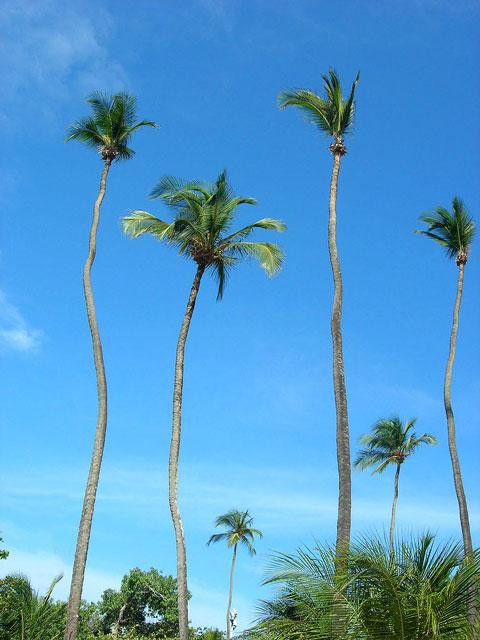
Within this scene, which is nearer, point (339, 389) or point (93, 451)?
point (339, 389)

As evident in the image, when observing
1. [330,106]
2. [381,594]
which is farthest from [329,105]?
[381,594]

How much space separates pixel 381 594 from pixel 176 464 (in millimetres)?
14035

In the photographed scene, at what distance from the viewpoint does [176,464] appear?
869 inches

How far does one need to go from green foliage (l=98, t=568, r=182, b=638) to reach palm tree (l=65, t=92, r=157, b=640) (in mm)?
48053

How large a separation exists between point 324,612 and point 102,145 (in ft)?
64.7

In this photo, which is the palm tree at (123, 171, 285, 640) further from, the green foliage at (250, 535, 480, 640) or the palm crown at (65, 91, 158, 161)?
the green foliage at (250, 535, 480, 640)

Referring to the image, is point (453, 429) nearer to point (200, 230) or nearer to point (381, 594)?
point (200, 230)

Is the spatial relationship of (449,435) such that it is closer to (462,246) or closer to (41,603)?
(462,246)

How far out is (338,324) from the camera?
751 inches

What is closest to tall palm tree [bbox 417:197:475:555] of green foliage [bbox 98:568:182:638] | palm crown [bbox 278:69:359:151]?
palm crown [bbox 278:69:359:151]

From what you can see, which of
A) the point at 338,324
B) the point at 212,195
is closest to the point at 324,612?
the point at 338,324

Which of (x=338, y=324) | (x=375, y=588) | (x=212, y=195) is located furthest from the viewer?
(x=212, y=195)

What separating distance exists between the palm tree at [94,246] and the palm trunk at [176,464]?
2.27 m

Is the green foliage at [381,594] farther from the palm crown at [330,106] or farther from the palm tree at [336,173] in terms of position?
the palm crown at [330,106]
